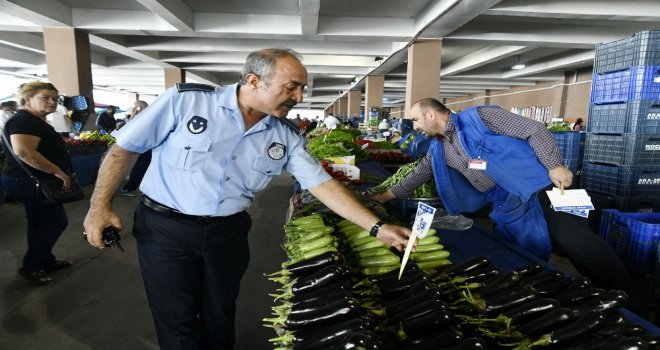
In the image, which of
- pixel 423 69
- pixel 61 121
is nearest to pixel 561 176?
pixel 423 69

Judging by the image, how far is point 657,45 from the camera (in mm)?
3955

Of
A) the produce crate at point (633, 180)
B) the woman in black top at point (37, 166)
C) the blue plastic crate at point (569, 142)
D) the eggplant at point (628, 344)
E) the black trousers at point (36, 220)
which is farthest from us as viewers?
the blue plastic crate at point (569, 142)

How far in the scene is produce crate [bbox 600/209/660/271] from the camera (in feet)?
10.5

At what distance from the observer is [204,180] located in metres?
1.86

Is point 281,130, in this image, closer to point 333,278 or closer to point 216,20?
point 333,278

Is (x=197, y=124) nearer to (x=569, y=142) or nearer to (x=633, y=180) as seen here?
(x=633, y=180)

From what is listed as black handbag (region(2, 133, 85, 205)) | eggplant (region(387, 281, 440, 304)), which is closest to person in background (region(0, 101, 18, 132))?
black handbag (region(2, 133, 85, 205))

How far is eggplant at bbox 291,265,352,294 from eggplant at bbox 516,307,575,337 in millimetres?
695

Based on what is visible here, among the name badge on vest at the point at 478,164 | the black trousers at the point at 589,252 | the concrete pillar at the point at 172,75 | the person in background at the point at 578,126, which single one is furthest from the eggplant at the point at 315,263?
the concrete pillar at the point at 172,75

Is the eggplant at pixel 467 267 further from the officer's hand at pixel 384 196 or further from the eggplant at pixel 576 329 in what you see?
the officer's hand at pixel 384 196

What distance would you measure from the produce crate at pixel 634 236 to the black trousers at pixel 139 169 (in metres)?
3.77

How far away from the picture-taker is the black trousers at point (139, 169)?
2.02 meters

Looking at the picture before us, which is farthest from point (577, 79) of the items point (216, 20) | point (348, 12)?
point (216, 20)

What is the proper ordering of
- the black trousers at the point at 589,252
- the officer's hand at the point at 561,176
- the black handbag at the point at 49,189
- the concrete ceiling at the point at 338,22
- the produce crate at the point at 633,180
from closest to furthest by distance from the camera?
the officer's hand at the point at 561,176 → the black trousers at the point at 589,252 → the black handbag at the point at 49,189 → the produce crate at the point at 633,180 → the concrete ceiling at the point at 338,22
